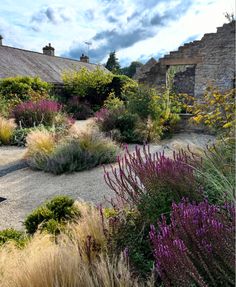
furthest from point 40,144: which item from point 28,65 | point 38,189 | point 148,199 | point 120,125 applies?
point 28,65

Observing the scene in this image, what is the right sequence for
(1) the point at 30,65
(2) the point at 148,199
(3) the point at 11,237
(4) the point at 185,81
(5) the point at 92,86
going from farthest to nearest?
(4) the point at 185,81
(1) the point at 30,65
(5) the point at 92,86
(3) the point at 11,237
(2) the point at 148,199

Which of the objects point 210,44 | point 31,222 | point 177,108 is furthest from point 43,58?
point 31,222

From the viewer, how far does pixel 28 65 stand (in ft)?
63.4

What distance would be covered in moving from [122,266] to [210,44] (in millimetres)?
13855

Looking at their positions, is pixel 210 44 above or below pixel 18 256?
above

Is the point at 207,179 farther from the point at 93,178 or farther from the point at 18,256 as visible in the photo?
the point at 93,178

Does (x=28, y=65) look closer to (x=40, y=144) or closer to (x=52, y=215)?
(x=40, y=144)

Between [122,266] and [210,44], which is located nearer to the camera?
[122,266]

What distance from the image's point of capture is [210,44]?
47.1 feet

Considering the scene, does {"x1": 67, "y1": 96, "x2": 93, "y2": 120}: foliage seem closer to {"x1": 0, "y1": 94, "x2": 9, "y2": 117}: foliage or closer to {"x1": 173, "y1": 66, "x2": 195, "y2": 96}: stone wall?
{"x1": 0, "y1": 94, "x2": 9, "y2": 117}: foliage

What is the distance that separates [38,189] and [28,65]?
1545cm

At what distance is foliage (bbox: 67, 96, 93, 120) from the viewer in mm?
14916

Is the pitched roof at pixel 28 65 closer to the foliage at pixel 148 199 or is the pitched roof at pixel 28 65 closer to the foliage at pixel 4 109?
the foliage at pixel 4 109

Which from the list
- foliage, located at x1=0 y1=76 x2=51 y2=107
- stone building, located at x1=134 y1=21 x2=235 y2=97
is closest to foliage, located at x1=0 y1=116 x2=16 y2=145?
foliage, located at x1=0 y1=76 x2=51 y2=107
